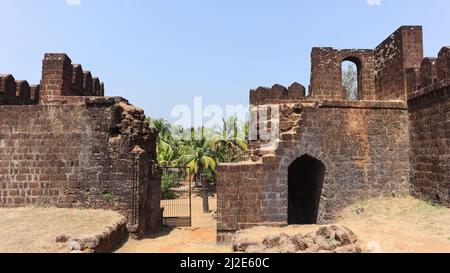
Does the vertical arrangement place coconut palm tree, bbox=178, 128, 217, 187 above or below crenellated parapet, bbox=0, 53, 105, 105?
below

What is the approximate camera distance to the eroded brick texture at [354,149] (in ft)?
33.1

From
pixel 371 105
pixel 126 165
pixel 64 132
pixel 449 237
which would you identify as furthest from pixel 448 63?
pixel 64 132

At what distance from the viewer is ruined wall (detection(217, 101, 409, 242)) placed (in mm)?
10125

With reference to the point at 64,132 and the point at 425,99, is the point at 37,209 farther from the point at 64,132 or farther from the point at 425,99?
the point at 425,99

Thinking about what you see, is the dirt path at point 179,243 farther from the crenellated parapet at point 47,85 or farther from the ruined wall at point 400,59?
the ruined wall at point 400,59

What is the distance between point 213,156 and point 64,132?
14.5 meters

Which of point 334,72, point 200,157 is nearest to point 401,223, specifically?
point 334,72

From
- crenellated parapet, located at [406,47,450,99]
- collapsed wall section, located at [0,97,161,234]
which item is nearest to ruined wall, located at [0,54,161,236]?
collapsed wall section, located at [0,97,161,234]

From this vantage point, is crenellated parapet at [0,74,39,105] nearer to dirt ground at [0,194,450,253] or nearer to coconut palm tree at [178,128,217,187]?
dirt ground at [0,194,450,253]

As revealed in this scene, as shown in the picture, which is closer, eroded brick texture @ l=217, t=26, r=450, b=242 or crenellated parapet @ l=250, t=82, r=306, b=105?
eroded brick texture @ l=217, t=26, r=450, b=242

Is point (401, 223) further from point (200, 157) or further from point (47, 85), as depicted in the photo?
point (200, 157)

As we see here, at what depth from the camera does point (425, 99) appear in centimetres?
1079

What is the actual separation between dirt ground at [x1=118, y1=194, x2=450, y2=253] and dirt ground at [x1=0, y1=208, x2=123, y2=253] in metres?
1.08

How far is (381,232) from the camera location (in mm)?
8281
